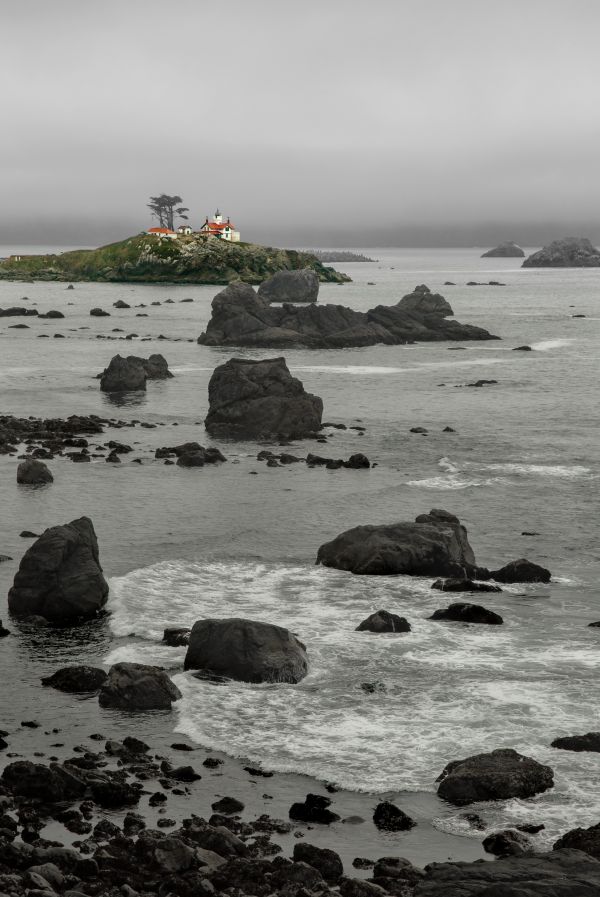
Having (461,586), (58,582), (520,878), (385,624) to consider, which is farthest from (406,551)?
→ (520,878)

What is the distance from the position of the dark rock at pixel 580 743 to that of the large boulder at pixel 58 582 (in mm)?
16111

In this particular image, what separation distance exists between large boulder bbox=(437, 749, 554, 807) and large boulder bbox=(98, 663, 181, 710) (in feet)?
25.5

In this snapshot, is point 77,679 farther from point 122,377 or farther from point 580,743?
point 122,377

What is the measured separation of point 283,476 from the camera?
5984cm

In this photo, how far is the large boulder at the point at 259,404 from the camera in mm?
73562

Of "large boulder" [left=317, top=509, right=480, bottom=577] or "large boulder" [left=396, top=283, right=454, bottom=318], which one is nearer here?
"large boulder" [left=317, top=509, right=480, bottom=577]

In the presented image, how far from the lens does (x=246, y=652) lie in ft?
A: 104

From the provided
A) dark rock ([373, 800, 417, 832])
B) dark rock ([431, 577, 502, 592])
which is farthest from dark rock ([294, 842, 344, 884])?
dark rock ([431, 577, 502, 592])

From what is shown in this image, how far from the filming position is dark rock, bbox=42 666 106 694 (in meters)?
30.5

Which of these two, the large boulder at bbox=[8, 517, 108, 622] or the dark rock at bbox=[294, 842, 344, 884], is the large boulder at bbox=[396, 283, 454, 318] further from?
the dark rock at bbox=[294, 842, 344, 884]

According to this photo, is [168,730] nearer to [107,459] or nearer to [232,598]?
[232,598]

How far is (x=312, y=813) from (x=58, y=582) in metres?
15.5

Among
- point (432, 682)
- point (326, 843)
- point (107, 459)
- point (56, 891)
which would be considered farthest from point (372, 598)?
point (107, 459)

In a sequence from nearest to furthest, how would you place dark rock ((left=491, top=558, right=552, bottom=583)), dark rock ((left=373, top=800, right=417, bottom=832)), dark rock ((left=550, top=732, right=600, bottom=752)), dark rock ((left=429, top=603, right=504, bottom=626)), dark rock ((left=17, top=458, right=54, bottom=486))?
1. dark rock ((left=373, top=800, right=417, bottom=832))
2. dark rock ((left=550, top=732, right=600, bottom=752))
3. dark rock ((left=429, top=603, right=504, bottom=626))
4. dark rock ((left=491, top=558, right=552, bottom=583))
5. dark rock ((left=17, top=458, right=54, bottom=486))
